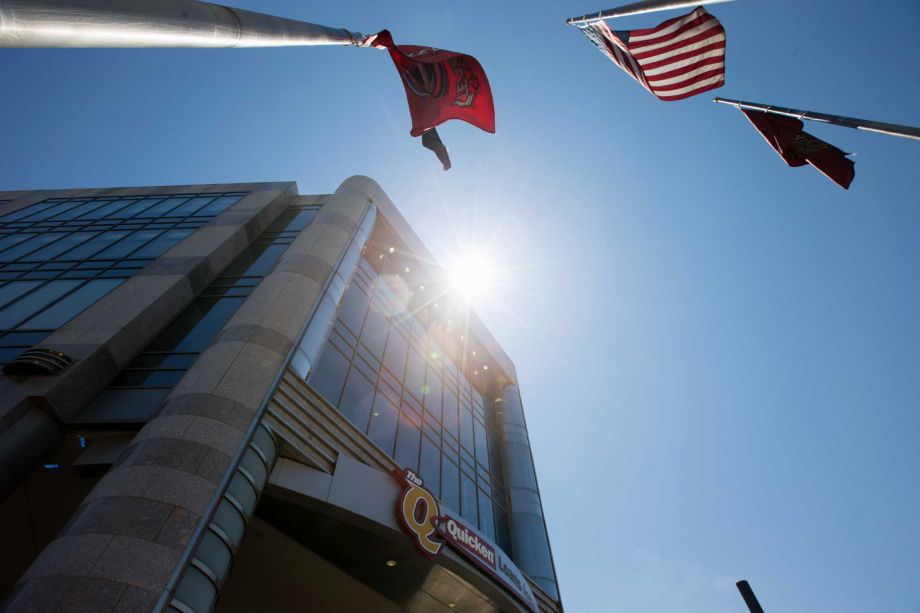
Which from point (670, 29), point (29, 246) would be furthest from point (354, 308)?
point (29, 246)

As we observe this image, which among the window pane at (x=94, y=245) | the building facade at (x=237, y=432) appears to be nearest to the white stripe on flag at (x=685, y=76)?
the building facade at (x=237, y=432)

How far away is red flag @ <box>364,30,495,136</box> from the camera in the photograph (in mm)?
12422

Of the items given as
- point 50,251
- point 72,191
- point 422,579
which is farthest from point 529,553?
point 72,191

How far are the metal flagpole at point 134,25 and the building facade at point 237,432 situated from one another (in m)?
7.40

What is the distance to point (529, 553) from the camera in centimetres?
2223

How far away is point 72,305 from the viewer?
1669 centimetres

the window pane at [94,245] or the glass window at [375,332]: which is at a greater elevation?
the window pane at [94,245]

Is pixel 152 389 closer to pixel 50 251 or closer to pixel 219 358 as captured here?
pixel 219 358

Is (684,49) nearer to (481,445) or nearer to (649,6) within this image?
(649,6)

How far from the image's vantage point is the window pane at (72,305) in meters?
15.6

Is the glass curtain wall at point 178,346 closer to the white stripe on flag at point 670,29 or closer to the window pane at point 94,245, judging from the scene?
the window pane at point 94,245

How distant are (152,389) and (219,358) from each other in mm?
2676

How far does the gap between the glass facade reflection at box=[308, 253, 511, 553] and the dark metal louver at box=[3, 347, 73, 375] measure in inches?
245

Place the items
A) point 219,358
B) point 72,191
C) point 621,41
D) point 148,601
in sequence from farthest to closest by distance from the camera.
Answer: point 72,191 → point 621,41 → point 219,358 → point 148,601
